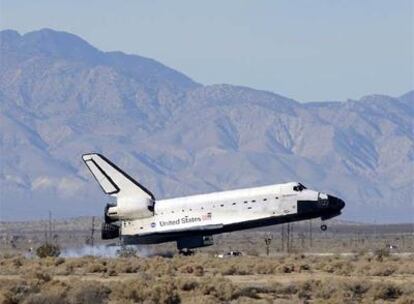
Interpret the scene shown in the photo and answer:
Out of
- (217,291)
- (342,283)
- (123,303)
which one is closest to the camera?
(123,303)

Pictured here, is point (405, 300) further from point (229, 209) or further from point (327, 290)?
point (229, 209)

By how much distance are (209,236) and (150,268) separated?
14.8 m

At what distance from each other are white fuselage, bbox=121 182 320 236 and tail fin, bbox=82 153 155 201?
1.84 m

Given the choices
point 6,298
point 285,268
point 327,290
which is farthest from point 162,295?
point 285,268

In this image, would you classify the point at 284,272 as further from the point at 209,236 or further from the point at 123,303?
the point at 123,303

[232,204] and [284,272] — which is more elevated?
[232,204]

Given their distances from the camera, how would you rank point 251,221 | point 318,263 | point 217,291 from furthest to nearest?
point 251,221
point 318,263
point 217,291

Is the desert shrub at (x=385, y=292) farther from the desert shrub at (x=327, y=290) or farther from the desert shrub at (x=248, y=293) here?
the desert shrub at (x=248, y=293)

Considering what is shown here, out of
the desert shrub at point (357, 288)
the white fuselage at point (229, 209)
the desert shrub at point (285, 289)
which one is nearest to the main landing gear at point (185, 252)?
the white fuselage at point (229, 209)

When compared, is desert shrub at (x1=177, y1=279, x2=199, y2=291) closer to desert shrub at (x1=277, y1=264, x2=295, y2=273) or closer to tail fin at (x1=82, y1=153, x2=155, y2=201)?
desert shrub at (x1=277, y1=264, x2=295, y2=273)

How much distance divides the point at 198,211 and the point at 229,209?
1.70 m

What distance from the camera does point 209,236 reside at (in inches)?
2972

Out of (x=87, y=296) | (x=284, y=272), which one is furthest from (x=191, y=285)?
(x=284, y=272)

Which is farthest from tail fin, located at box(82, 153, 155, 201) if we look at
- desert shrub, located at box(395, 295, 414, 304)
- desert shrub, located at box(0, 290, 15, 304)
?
desert shrub, located at box(0, 290, 15, 304)
